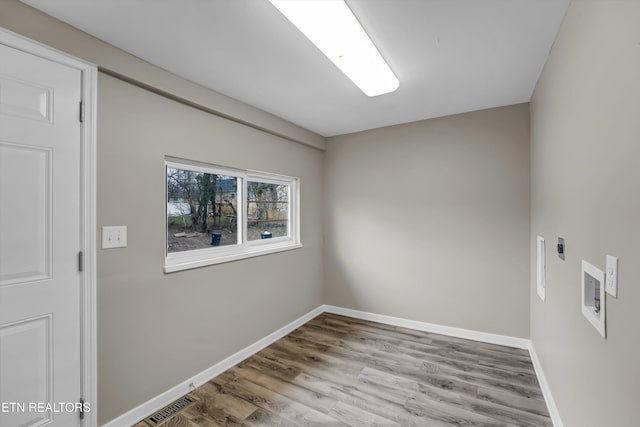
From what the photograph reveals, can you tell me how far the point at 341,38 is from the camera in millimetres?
1638

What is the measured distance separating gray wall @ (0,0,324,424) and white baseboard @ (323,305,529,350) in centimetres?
138

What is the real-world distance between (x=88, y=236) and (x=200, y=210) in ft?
2.95

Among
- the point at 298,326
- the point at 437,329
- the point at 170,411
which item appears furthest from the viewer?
the point at 298,326

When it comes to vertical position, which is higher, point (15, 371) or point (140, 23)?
point (140, 23)

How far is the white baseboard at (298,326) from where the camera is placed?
187cm

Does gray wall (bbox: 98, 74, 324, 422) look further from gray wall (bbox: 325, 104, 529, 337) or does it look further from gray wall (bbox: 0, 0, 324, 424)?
gray wall (bbox: 325, 104, 529, 337)

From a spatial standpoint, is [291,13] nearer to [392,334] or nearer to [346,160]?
[346,160]

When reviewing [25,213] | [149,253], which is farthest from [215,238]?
[25,213]

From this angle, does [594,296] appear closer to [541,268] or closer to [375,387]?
[541,268]

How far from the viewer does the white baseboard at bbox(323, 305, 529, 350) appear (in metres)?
2.86

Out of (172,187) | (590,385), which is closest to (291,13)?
(172,187)

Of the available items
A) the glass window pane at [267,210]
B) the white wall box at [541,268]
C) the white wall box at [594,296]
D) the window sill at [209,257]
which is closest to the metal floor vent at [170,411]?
the window sill at [209,257]

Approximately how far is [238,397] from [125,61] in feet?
8.05

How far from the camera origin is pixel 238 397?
2133mm
